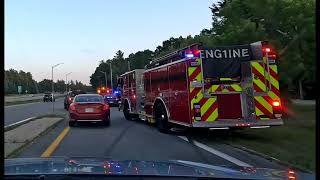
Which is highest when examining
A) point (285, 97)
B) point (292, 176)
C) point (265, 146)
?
point (285, 97)

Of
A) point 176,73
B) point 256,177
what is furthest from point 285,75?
point 176,73

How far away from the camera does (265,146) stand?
13156 mm

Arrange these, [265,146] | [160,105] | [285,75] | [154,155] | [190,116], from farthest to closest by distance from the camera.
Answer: [160,105] < [190,116] < [265,146] < [154,155] < [285,75]

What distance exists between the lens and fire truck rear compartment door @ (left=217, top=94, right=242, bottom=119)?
1483cm

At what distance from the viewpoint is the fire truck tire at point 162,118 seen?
17438mm

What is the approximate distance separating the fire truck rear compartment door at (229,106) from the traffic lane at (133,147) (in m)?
1.47

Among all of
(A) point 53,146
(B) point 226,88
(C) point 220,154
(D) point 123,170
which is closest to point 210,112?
(B) point 226,88

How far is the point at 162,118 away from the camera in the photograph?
1788 cm

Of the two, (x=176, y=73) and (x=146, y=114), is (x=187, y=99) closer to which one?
(x=176, y=73)

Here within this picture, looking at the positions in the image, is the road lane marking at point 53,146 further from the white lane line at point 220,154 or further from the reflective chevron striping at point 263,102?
the reflective chevron striping at point 263,102

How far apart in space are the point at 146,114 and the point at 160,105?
244 cm

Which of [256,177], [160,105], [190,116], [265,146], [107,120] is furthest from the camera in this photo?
[107,120]

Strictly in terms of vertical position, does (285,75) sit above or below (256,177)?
above

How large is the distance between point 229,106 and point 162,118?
3576mm
